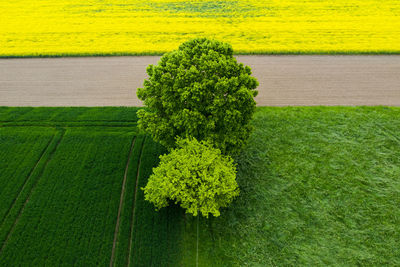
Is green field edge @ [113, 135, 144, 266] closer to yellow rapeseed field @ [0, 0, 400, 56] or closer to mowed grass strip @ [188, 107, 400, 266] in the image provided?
mowed grass strip @ [188, 107, 400, 266]

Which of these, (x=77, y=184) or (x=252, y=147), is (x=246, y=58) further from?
(x=77, y=184)

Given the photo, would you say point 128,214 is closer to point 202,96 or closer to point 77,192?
point 77,192

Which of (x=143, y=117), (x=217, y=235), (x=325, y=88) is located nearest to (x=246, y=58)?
(x=325, y=88)

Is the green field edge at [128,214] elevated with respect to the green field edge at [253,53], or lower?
lower

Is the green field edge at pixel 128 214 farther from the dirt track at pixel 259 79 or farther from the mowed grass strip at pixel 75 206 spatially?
the dirt track at pixel 259 79

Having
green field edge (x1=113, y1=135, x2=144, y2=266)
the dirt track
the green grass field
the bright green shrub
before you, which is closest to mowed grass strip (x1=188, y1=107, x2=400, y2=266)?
the green grass field

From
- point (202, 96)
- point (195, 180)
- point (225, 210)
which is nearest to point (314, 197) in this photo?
point (225, 210)

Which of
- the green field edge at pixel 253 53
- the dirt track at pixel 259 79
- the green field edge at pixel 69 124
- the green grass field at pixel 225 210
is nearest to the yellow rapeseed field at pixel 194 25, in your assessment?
the green field edge at pixel 253 53
